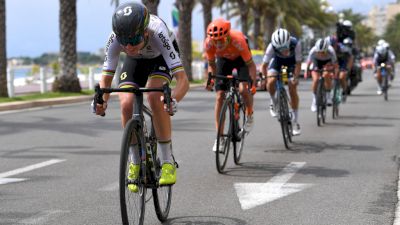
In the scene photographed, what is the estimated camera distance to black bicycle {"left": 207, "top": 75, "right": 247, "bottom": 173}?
9.16 metres

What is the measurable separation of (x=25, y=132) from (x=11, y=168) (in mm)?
4575

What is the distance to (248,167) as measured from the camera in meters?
9.62

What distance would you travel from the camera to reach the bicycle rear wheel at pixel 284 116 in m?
11.5

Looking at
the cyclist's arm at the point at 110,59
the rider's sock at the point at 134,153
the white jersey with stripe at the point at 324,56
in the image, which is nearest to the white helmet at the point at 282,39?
the white jersey with stripe at the point at 324,56

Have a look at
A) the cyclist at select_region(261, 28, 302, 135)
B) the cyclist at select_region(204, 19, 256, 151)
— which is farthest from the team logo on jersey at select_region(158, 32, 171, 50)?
the cyclist at select_region(261, 28, 302, 135)

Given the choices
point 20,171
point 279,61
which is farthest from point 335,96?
point 20,171

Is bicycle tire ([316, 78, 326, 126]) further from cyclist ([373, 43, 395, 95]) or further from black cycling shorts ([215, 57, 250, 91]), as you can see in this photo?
cyclist ([373, 43, 395, 95])

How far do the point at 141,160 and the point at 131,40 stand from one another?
2.75 ft

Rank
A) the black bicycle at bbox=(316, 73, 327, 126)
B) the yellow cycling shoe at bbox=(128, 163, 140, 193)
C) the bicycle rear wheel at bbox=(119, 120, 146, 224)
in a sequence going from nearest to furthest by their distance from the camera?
1. the bicycle rear wheel at bbox=(119, 120, 146, 224)
2. the yellow cycling shoe at bbox=(128, 163, 140, 193)
3. the black bicycle at bbox=(316, 73, 327, 126)

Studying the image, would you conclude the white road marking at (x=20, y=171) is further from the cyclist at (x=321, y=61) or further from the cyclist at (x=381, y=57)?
the cyclist at (x=381, y=57)

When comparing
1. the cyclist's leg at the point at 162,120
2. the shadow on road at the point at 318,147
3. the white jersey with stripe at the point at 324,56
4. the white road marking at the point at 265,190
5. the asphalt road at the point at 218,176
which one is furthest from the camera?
the white jersey with stripe at the point at 324,56

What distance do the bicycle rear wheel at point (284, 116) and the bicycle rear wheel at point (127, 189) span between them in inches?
237

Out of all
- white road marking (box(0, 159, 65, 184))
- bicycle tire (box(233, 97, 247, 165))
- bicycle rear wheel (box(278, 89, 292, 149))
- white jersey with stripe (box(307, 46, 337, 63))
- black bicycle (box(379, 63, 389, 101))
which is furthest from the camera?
black bicycle (box(379, 63, 389, 101))

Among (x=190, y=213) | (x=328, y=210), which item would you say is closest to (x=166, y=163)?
(x=190, y=213)
